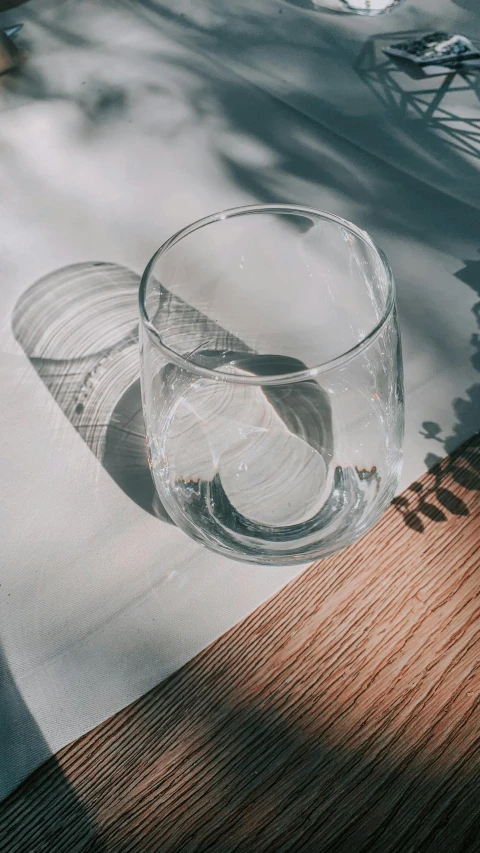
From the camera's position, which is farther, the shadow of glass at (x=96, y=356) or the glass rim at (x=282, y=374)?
the shadow of glass at (x=96, y=356)

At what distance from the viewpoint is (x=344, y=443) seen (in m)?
0.46

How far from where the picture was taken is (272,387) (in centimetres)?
39

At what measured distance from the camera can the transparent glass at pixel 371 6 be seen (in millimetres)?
844

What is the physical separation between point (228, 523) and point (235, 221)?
200mm

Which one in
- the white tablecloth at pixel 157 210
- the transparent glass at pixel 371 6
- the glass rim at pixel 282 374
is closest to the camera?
the glass rim at pixel 282 374

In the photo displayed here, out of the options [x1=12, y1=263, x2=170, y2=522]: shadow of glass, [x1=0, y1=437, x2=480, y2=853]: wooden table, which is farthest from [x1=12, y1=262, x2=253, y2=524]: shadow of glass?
[x1=0, y1=437, x2=480, y2=853]: wooden table

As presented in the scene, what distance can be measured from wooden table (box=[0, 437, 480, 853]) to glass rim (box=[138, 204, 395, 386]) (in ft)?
0.45

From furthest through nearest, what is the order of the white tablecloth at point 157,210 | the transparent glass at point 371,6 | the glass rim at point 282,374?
1. the transparent glass at point 371,6
2. the white tablecloth at point 157,210
3. the glass rim at point 282,374

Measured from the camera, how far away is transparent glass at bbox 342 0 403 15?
2.77ft

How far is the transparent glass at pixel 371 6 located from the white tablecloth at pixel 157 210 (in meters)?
0.02

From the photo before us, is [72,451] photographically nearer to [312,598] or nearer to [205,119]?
[312,598]

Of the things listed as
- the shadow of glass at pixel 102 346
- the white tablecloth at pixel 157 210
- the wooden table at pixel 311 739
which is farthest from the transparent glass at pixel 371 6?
the wooden table at pixel 311 739

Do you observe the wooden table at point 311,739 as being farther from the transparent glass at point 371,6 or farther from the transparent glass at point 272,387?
the transparent glass at point 371,6

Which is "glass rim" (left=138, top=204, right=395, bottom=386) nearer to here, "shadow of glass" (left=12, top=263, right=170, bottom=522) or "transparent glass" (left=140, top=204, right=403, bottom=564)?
"transparent glass" (left=140, top=204, right=403, bottom=564)
